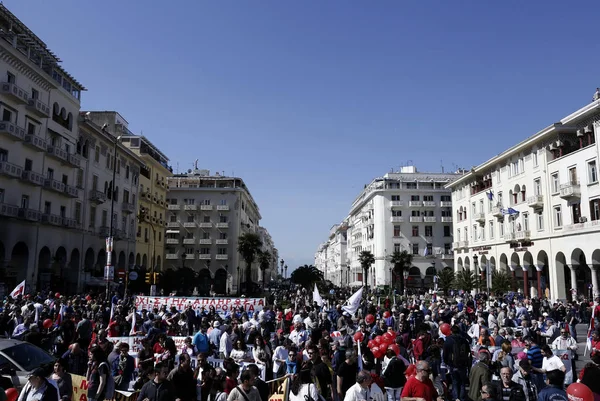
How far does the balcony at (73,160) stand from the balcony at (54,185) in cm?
238

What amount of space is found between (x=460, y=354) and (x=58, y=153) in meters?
37.1

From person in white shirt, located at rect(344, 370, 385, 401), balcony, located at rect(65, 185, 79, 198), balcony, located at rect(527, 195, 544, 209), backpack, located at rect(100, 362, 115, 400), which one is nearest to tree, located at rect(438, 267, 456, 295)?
balcony, located at rect(527, 195, 544, 209)

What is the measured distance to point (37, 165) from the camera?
37.3 metres

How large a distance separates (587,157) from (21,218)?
43539 millimetres

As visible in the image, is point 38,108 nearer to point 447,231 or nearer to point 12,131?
point 12,131

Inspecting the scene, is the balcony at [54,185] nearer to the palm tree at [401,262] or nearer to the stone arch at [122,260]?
the stone arch at [122,260]

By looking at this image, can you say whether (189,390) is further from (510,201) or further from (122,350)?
(510,201)

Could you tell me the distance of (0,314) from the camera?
1736cm

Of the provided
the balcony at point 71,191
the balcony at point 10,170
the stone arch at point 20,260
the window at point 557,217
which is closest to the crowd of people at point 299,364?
the balcony at point 10,170

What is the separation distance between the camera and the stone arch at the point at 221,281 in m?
74.1

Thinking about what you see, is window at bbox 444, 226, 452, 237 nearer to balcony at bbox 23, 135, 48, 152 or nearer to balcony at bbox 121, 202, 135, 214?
balcony at bbox 121, 202, 135, 214

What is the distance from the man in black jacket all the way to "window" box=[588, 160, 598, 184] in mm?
38467

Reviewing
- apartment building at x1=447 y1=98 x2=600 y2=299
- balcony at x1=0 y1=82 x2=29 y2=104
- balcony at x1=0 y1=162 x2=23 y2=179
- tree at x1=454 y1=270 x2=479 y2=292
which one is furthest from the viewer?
tree at x1=454 y1=270 x2=479 y2=292

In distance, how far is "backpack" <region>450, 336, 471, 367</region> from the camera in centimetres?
1185
